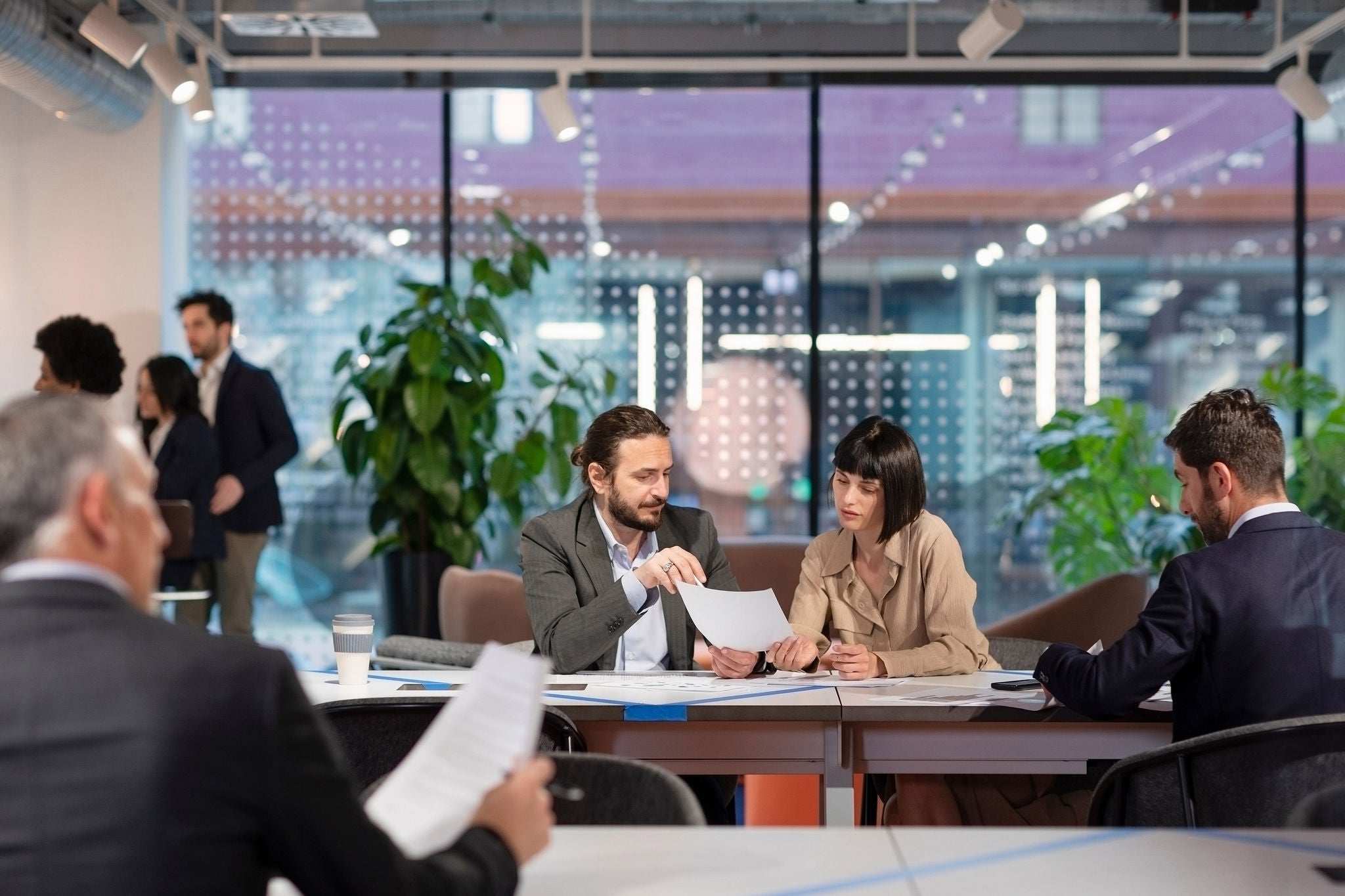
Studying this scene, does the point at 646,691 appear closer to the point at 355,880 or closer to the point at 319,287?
the point at 355,880

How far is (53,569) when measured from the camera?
1.12 metres

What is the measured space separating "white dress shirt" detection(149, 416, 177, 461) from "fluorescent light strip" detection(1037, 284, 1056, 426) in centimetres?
408

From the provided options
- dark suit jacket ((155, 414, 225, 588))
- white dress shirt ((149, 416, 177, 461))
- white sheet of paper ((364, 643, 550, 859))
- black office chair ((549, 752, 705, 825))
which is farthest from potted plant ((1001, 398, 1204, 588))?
white sheet of paper ((364, 643, 550, 859))

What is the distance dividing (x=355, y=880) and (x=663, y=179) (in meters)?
6.02

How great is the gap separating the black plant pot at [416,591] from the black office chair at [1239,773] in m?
4.16

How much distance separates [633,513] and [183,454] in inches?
97.9

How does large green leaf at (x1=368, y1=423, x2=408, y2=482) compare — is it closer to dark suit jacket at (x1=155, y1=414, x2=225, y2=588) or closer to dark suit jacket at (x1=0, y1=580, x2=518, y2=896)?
dark suit jacket at (x1=155, y1=414, x2=225, y2=588)

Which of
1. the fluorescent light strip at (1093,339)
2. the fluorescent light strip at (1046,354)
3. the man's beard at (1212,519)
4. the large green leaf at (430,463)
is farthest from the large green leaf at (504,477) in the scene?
the man's beard at (1212,519)

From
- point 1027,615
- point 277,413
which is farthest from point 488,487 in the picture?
point 1027,615

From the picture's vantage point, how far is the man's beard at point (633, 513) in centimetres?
338

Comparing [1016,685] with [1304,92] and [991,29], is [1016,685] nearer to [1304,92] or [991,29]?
[991,29]

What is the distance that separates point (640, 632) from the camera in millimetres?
3439

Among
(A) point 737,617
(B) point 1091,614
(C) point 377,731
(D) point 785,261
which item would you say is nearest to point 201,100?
(D) point 785,261

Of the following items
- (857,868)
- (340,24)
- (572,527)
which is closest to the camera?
(857,868)
